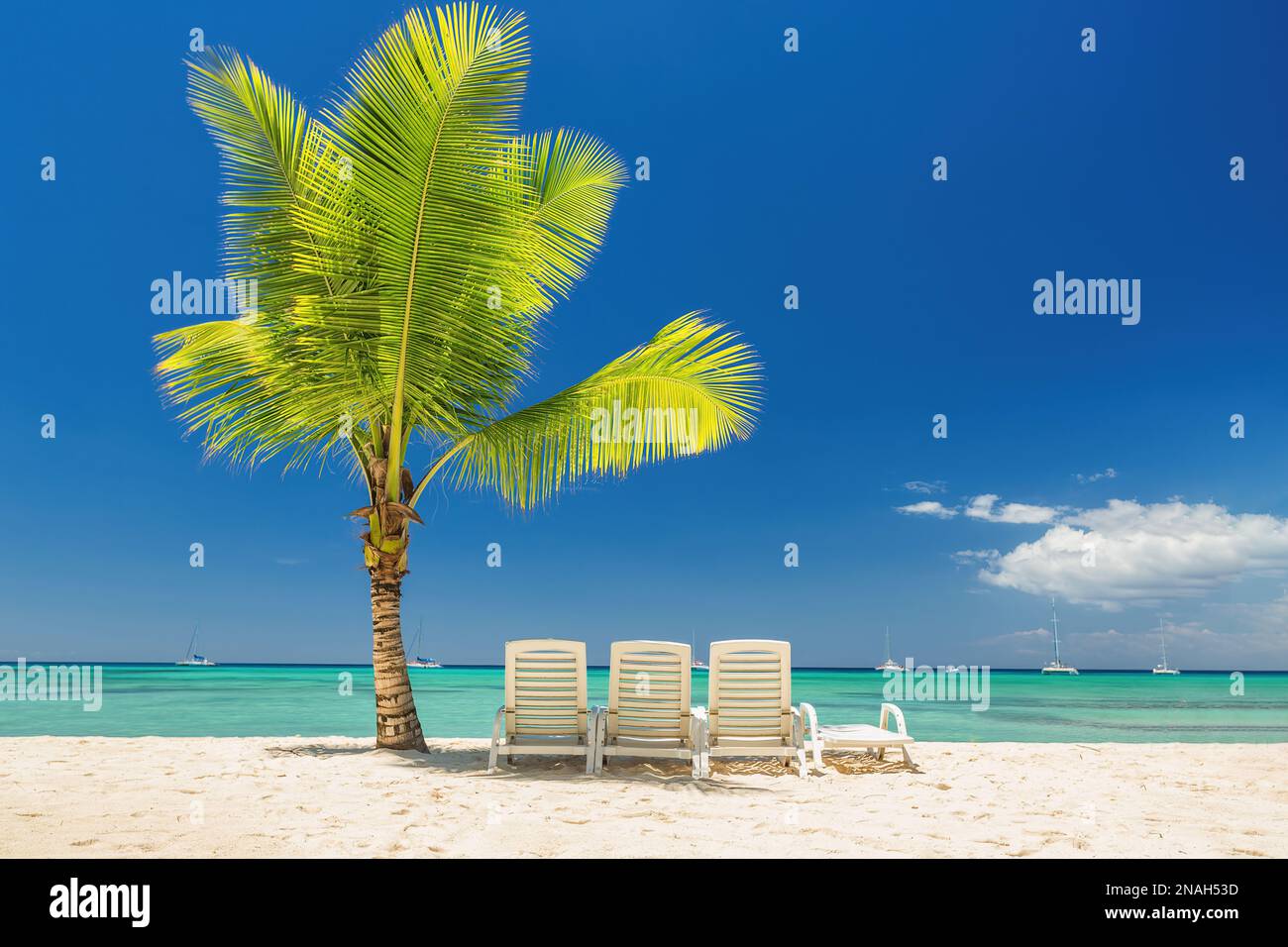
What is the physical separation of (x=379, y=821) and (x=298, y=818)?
47 centimetres

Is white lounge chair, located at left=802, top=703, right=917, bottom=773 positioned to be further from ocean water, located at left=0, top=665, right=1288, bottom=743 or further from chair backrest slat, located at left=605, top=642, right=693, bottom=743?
ocean water, located at left=0, top=665, right=1288, bottom=743

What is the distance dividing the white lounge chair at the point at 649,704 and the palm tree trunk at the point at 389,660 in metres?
2.21

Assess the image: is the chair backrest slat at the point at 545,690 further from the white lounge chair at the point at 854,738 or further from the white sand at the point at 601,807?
the white lounge chair at the point at 854,738

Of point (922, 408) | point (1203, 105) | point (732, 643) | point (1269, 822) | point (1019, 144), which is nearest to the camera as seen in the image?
point (1269, 822)

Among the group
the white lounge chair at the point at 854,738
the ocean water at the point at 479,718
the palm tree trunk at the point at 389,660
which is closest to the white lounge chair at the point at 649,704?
the white lounge chair at the point at 854,738

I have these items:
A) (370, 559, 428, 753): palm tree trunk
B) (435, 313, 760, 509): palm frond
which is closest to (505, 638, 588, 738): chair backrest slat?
(370, 559, 428, 753): palm tree trunk

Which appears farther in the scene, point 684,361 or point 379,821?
point 684,361

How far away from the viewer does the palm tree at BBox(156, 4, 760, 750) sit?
6797mm

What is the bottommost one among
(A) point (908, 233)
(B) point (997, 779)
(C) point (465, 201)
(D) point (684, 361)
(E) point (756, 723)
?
(B) point (997, 779)

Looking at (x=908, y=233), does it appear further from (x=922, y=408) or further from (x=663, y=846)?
(x=663, y=846)

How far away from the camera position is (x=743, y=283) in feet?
133

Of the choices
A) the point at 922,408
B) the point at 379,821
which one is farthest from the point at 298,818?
the point at 922,408

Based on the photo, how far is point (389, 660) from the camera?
7.69m

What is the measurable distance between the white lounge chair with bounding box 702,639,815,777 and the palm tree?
2471 mm
